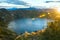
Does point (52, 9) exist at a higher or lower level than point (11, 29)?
higher

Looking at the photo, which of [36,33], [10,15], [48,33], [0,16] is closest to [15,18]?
[10,15]

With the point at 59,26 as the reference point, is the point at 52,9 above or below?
above

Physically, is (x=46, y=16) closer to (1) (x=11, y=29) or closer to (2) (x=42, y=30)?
(2) (x=42, y=30)

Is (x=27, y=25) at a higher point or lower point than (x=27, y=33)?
higher

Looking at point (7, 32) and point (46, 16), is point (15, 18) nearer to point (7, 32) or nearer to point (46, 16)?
point (7, 32)

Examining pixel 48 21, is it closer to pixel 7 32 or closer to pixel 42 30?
pixel 42 30

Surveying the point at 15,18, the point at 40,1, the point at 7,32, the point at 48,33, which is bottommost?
the point at 48,33

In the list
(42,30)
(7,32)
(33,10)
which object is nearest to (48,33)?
(42,30)
